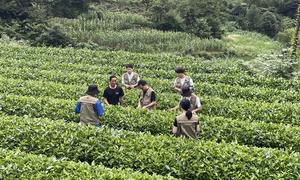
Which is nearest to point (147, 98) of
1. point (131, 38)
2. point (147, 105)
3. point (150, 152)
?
point (147, 105)

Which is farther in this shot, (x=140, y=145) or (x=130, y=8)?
(x=130, y=8)

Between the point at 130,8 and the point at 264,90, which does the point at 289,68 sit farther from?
the point at 130,8

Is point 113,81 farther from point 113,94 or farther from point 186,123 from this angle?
point 186,123

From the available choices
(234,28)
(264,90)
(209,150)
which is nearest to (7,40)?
(264,90)

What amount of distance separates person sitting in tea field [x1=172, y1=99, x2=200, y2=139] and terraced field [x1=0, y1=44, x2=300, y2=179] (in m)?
0.49

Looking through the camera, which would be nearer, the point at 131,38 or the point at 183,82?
the point at 183,82

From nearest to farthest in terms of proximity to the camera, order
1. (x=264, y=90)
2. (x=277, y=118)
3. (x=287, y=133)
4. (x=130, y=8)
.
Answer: (x=287, y=133) → (x=277, y=118) → (x=264, y=90) → (x=130, y=8)

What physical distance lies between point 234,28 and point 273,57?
3235 centimetres

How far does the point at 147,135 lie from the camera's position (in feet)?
32.4

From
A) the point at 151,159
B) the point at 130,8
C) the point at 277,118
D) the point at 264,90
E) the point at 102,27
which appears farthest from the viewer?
the point at 130,8

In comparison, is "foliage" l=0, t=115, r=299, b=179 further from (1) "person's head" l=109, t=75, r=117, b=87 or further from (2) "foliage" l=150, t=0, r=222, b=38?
(2) "foliage" l=150, t=0, r=222, b=38

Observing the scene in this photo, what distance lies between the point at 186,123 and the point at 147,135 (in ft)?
3.26

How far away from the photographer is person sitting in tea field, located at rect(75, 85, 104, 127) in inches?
420

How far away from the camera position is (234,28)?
182 ft
